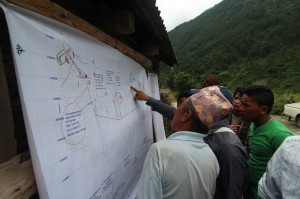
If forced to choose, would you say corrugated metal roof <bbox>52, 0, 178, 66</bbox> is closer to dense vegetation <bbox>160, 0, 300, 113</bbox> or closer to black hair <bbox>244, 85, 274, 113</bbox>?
black hair <bbox>244, 85, 274, 113</bbox>

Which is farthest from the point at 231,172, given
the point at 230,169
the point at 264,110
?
the point at 264,110

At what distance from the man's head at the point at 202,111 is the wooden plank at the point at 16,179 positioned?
0.85 m

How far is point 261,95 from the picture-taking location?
100 inches

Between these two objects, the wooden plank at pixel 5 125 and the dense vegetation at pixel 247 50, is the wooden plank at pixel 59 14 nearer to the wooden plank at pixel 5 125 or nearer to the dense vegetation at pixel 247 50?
the wooden plank at pixel 5 125

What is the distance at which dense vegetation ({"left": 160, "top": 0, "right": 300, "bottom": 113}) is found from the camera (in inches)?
1586

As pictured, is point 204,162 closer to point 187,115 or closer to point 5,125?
point 187,115

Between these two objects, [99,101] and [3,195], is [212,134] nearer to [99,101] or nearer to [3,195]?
[99,101]

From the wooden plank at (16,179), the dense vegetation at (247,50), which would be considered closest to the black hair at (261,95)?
the wooden plank at (16,179)

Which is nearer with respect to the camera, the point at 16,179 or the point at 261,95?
the point at 16,179

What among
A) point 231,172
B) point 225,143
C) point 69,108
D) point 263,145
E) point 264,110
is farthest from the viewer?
point 264,110

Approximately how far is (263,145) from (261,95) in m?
0.48

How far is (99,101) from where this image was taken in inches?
72.0

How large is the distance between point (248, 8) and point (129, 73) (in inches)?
3650

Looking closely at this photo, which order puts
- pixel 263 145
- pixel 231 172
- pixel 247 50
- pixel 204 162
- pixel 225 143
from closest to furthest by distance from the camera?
pixel 204 162
pixel 231 172
pixel 225 143
pixel 263 145
pixel 247 50
